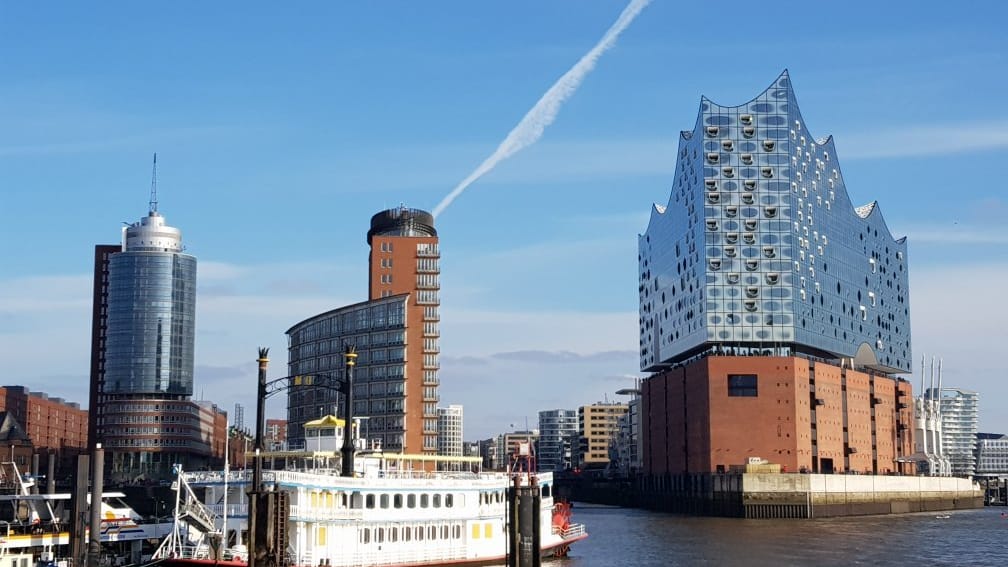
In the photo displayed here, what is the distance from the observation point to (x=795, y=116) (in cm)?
18150

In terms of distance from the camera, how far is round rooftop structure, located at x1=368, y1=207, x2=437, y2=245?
182 meters

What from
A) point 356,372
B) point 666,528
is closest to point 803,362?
point 666,528

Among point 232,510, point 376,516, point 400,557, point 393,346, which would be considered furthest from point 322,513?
point 393,346

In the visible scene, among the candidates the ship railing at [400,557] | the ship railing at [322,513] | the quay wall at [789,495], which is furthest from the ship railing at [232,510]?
the quay wall at [789,495]

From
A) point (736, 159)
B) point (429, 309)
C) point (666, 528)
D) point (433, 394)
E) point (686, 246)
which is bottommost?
point (666, 528)

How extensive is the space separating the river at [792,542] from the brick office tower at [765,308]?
18207 mm

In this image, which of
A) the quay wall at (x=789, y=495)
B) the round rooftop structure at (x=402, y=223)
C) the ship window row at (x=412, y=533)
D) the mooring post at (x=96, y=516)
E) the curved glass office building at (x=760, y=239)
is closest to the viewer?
the mooring post at (x=96, y=516)

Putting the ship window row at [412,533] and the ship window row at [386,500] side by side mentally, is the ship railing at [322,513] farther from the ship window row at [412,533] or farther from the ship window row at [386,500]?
the ship window row at [412,533]

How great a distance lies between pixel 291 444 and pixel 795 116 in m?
91.5

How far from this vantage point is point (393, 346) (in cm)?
16075

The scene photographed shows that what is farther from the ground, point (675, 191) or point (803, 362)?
point (675, 191)

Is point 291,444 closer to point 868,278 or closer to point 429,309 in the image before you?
point 429,309

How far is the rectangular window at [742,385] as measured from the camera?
167m

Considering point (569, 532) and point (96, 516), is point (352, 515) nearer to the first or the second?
point (96, 516)
